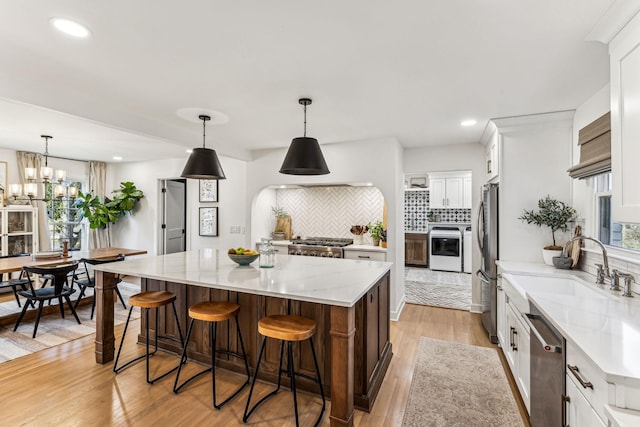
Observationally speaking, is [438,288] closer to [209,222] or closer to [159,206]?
[209,222]

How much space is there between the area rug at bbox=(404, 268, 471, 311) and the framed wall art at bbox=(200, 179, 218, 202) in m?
3.90

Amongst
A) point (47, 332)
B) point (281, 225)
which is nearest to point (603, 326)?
point (281, 225)

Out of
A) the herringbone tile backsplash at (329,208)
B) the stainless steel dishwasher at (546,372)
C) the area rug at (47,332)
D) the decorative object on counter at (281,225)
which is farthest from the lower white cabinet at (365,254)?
the area rug at (47,332)

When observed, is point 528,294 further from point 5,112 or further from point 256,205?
point 5,112

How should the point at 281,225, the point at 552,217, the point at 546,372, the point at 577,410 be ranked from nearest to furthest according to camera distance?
1. the point at 577,410
2. the point at 546,372
3. the point at 552,217
4. the point at 281,225

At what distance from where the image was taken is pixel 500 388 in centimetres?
253

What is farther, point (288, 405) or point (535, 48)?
point (288, 405)

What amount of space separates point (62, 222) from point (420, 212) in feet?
25.8

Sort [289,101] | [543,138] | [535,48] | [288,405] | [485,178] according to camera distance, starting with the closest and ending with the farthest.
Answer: [535,48], [288,405], [289,101], [543,138], [485,178]

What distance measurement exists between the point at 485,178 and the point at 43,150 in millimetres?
7268

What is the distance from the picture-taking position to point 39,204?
18.4 feet

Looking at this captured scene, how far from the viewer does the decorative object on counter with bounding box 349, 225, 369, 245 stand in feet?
17.4

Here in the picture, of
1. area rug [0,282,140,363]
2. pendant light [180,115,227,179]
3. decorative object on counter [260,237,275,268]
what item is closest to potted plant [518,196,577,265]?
decorative object on counter [260,237,275,268]

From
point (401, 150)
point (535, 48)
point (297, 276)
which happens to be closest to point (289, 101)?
point (297, 276)
